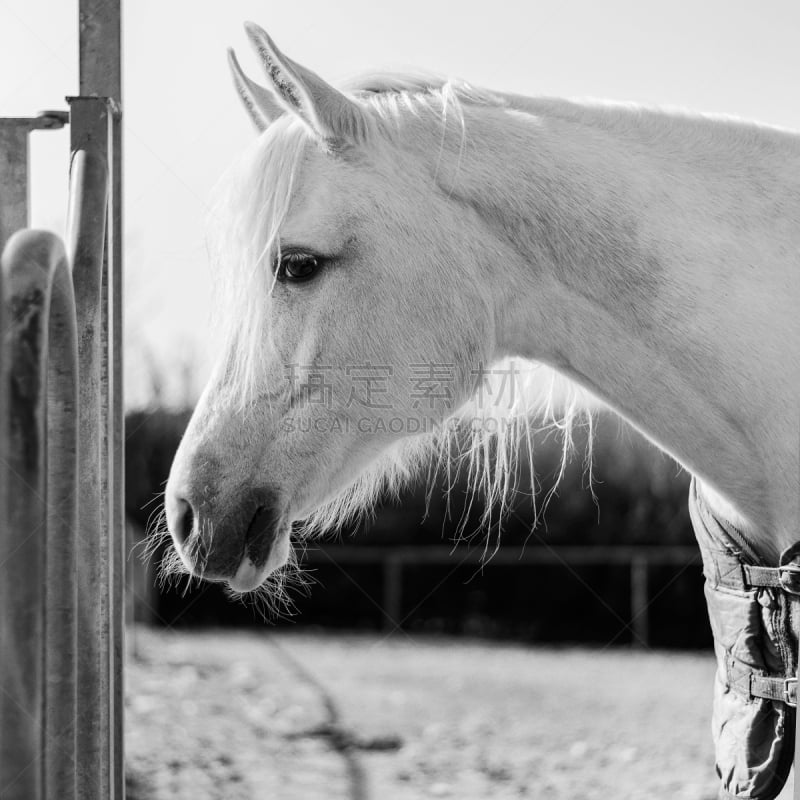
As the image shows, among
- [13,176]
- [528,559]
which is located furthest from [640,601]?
[13,176]

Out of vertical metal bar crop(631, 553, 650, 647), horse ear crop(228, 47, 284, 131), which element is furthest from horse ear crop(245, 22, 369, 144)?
vertical metal bar crop(631, 553, 650, 647)

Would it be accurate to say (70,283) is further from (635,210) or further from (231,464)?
(635,210)

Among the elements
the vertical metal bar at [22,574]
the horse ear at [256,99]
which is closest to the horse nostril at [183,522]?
the vertical metal bar at [22,574]

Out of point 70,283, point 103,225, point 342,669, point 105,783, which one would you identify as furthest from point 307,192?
point 342,669

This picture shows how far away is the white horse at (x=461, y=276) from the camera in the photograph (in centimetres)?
131

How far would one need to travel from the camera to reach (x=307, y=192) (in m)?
1.37

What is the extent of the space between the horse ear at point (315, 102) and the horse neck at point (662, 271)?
18cm

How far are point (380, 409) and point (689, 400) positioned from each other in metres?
0.48

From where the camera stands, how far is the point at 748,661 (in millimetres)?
1371

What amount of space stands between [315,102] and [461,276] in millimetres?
352

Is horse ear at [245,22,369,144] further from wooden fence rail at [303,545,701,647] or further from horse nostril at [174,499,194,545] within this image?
wooden fence rail at [303,545,701,647]

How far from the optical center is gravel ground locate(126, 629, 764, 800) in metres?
4.44

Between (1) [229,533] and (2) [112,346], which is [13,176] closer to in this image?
(2) [112,346]

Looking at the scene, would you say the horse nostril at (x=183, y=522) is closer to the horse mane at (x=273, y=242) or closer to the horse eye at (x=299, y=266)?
the horse mane at (x=273, y=242)
